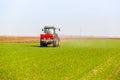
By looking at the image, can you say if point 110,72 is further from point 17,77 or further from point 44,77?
point 17,77

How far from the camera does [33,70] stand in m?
17.2

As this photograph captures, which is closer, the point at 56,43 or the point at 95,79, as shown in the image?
the point at 95,79

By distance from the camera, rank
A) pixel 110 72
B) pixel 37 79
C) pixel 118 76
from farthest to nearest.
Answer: pixel 110 72
pixel 118 76
pixel 37 79

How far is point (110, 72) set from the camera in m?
17.2

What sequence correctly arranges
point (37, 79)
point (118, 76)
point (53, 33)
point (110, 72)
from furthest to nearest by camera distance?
point (53, 33) → point (110, 72) → point (118, 76) → point (37, 79)

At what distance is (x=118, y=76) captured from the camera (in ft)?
53.0

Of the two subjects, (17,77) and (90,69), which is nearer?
(17,77)

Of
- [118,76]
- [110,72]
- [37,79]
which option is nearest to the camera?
[37,79]

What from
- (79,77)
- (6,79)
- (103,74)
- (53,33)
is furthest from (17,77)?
(53,33)

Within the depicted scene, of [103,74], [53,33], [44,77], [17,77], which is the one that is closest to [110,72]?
[103,74]

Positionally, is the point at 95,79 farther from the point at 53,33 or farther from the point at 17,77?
the point at 53,33

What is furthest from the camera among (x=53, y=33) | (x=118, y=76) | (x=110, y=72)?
(x=53, y=33)

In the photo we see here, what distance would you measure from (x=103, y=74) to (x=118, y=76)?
76cm

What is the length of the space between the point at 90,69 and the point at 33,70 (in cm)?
316
